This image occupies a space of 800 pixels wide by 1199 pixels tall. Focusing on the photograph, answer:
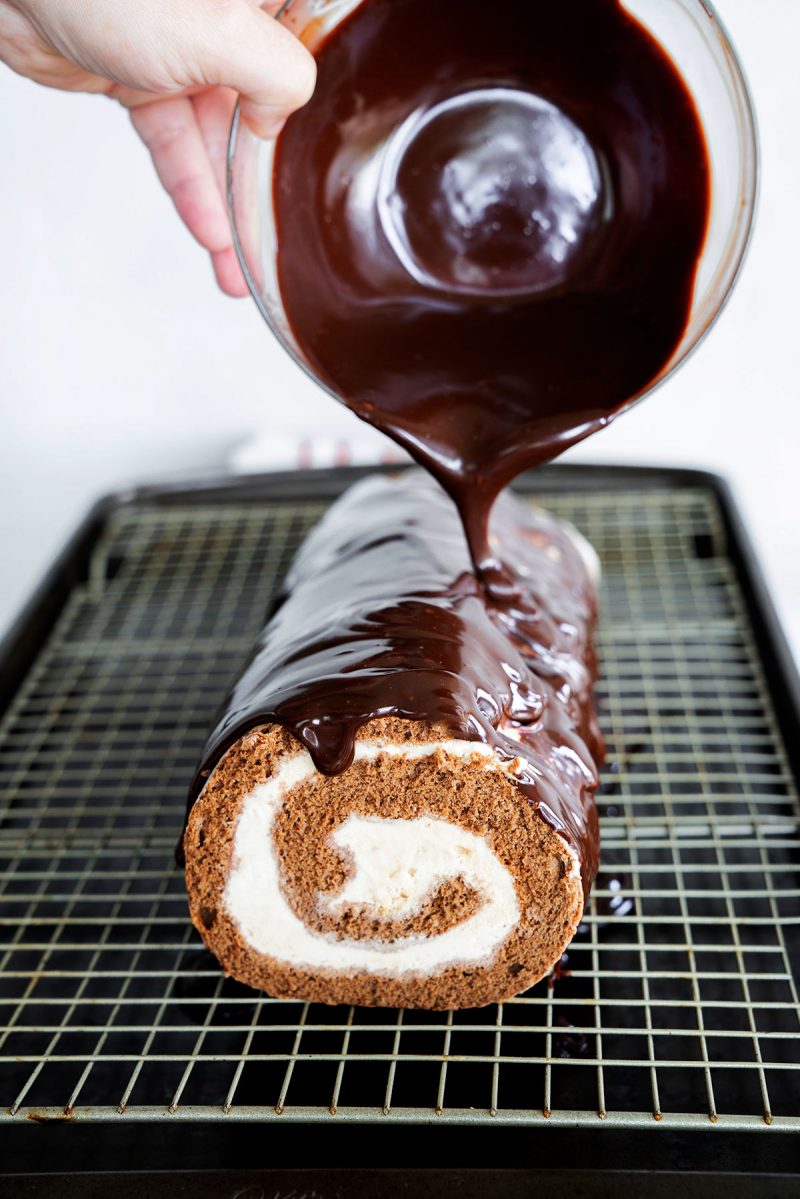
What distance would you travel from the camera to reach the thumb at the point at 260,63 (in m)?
1.53

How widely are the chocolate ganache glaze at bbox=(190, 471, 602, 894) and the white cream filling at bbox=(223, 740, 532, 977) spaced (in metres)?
0.07

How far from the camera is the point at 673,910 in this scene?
202 cm

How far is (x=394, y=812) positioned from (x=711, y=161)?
1.01 m

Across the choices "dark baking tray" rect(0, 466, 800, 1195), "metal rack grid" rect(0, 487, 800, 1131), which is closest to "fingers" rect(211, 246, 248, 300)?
"metal rack grid" rect(0, 487, 800, 1131)

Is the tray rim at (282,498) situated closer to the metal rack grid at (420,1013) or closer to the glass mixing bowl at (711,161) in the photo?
the metal rack grid at (420,1013)

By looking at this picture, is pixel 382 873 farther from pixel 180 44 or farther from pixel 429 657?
pixel 180 44

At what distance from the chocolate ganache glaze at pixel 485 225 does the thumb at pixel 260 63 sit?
0.30 feet

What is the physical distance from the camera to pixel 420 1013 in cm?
188

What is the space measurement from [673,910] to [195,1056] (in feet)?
2.73

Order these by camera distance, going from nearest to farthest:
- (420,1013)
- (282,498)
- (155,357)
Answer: (420,1013)
(282,498)
(155,357)

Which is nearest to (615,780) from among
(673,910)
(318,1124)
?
(673,910)

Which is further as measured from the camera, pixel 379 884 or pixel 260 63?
pixel 379 884

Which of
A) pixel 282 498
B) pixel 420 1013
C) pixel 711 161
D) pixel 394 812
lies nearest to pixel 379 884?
pixel 394 812

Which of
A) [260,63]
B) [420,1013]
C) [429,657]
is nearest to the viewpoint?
[260,63]
